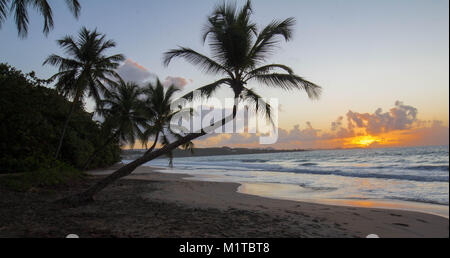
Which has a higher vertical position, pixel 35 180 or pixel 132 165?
pixel 132 165

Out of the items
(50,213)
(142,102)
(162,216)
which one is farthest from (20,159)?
(162,216)

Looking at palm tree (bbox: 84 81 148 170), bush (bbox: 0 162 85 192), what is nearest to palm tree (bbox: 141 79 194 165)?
Answer: palm tree (bbox: 84 81 148 170)

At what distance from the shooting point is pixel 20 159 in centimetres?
1421

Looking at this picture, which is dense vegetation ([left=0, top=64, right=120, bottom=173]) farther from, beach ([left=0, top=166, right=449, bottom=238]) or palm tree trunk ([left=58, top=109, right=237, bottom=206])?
beach ([left=0, top=166, right=449, bottom=238])

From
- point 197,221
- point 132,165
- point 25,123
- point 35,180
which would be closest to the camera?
point 197,221

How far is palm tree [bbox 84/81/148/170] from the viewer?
56.7 feet

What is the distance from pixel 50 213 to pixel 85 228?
174 centimetres

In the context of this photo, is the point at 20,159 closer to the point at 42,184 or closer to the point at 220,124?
the point at 42,184

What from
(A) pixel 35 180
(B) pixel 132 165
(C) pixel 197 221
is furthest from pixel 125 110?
(C) pixel 197 221

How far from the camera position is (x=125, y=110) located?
57.7 feet

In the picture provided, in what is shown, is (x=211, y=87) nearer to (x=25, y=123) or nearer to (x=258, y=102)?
(x=258, y=102)

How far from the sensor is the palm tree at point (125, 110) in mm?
17280

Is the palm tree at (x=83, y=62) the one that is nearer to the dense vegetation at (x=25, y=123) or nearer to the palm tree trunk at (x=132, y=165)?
the dense vegetation at (x=25, y=123)

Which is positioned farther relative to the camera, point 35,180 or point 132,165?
point 35,180
